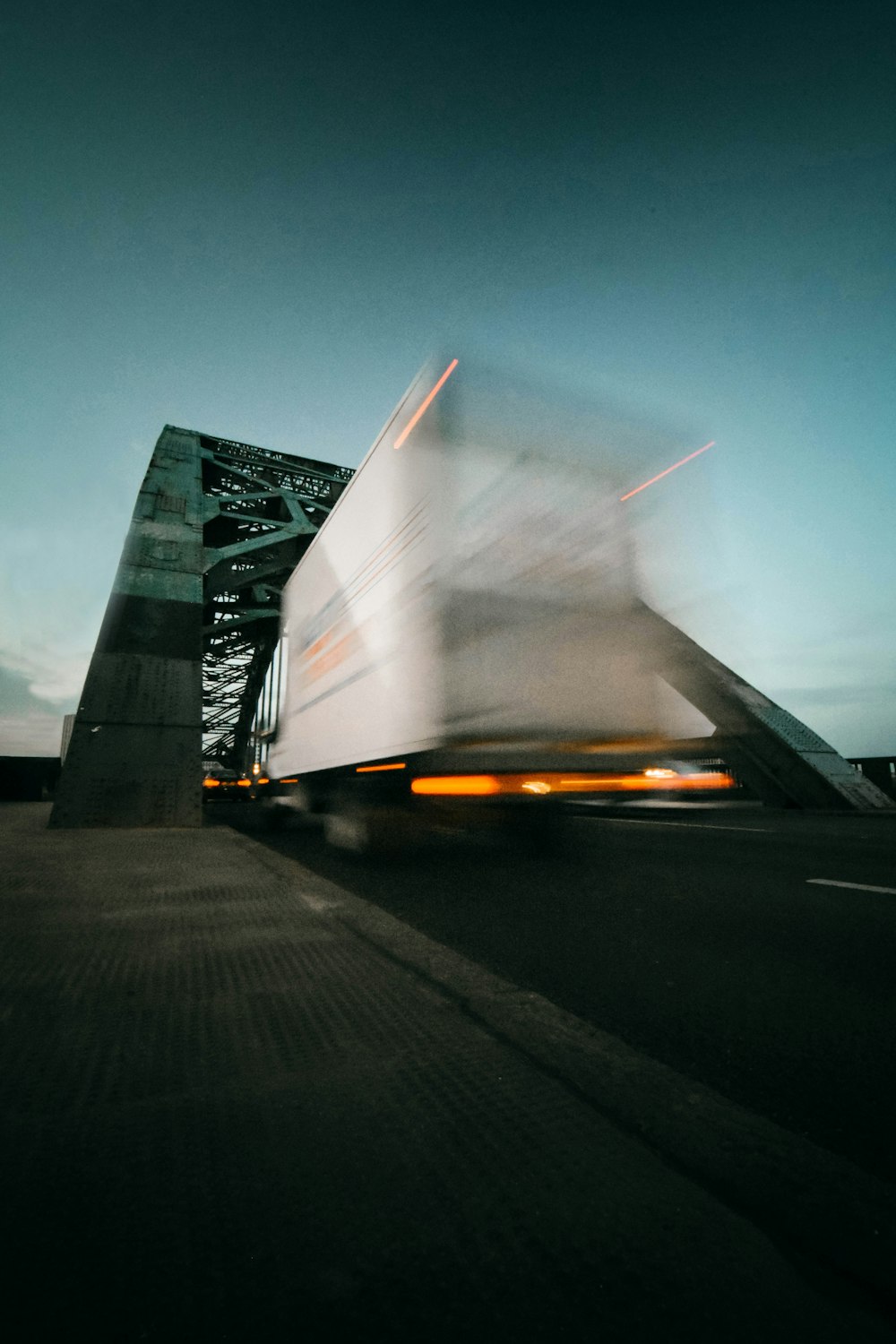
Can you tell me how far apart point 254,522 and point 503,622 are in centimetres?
1496

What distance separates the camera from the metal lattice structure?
1708 centimetres

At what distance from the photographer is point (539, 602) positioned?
585 centimetres

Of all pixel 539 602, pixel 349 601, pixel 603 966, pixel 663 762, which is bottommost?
pixel 603 966

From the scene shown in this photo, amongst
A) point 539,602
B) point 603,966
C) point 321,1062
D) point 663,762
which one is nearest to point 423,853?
A: point 663,762

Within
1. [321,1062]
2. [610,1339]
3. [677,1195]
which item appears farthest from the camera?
[321,1062]

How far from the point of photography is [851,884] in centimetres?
505

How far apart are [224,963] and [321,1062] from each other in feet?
3.95

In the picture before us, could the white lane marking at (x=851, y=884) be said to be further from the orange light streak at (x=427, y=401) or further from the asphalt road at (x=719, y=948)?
the orange light streak at (x=427, y=401)

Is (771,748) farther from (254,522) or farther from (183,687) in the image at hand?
(254,522)

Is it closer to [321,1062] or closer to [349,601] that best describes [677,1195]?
[321,1062]

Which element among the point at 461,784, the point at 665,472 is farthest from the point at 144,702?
the point at 665,472

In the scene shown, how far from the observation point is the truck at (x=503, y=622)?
560 centimetres

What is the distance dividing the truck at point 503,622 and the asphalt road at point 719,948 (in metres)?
0.83

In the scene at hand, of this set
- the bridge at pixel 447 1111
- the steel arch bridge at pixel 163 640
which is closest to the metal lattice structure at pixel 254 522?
the steel arch bridge at pixel 163 640
